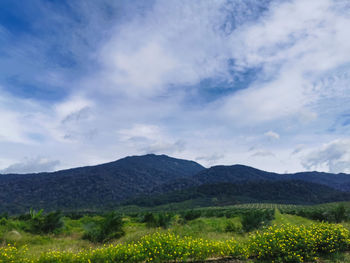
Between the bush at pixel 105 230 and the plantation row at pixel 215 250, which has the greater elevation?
the plantation row at pixel 215 250

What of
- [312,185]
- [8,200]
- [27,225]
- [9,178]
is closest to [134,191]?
[8,200]

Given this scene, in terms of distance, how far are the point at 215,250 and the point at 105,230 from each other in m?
6.25

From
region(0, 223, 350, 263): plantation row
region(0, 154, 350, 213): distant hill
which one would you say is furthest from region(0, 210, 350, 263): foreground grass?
region(0, 154, 350, 213): distant hill

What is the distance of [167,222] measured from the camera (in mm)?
13641

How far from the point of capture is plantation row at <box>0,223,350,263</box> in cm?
598

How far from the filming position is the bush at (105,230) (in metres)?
10.4

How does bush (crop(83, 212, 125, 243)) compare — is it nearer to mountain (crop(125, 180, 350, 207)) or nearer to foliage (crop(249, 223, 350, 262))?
foliage (crop(249, 223, 350, 262))

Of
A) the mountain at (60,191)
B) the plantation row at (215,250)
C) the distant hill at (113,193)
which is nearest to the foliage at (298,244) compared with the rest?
the plantation row at (215,250)

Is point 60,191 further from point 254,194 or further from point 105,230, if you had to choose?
point 105,230

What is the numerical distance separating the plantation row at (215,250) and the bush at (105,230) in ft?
13.1

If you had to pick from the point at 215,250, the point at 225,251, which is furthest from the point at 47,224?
the point at 225,251

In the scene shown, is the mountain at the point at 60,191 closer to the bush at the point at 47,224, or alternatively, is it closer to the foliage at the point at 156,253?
the bush at the point at 47,224

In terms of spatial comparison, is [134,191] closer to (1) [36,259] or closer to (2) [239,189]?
(2) [239,189]

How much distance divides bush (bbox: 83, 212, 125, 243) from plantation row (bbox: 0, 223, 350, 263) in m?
3.99
